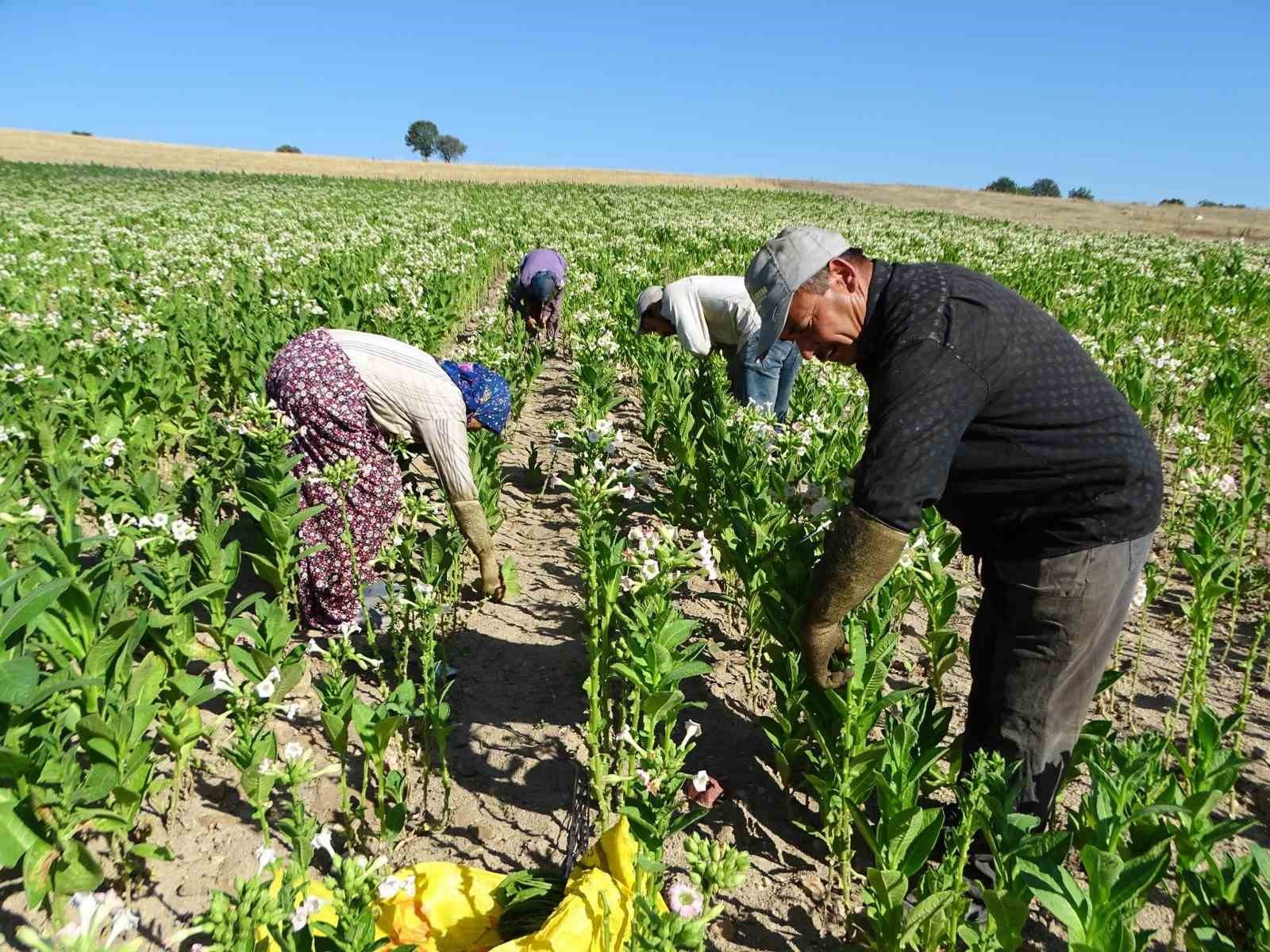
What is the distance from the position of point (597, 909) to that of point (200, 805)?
197 cm

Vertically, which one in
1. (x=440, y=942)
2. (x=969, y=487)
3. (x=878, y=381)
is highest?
(x=878, y=381)

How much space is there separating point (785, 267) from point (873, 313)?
0.28m

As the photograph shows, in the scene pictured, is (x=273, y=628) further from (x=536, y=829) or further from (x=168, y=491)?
(x=168, y=491)

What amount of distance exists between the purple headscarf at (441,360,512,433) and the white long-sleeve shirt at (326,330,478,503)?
0.08 metres

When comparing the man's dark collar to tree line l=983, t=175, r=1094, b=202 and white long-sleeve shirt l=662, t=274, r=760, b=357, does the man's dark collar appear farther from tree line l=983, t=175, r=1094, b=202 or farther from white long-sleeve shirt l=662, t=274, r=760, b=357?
tree line l=983, t=175, r=1094, b=202

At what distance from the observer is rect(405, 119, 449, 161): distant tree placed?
11988cm

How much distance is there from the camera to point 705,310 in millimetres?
6328

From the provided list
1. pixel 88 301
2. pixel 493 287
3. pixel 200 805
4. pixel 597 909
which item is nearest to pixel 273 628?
pixel 200 805

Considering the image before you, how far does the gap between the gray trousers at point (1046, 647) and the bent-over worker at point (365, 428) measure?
8.73 feet

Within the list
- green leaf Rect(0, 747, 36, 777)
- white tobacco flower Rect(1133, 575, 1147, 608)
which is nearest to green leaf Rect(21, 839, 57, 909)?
green leaf Rect(0, 747, 36, 777)

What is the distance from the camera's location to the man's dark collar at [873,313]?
2334mm

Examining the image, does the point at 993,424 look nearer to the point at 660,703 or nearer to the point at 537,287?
the point at 660,703

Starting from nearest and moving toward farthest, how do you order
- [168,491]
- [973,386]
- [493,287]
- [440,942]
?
[973,386] → [440,942] → [168,491] → [493,287]

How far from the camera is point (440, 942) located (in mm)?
2336
